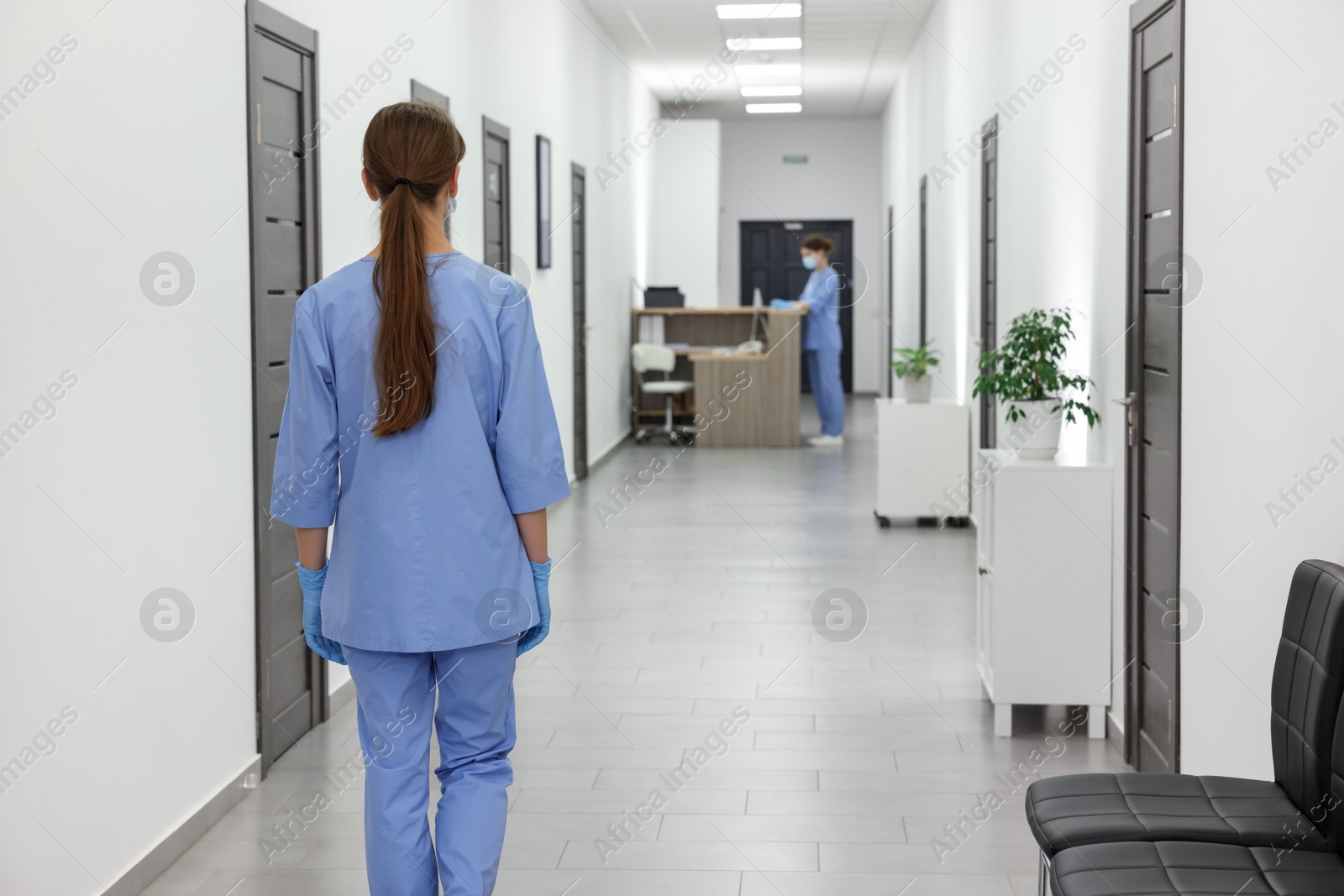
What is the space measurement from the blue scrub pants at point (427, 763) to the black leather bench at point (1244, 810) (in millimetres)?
950

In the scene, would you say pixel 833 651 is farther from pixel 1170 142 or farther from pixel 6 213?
pixel 6 213

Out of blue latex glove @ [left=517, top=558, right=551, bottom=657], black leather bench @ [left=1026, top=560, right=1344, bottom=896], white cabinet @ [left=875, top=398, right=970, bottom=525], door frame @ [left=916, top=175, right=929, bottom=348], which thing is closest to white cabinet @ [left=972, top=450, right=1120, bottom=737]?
black leather bench @ [left=1026, top=560, right=1344, bottom=896]

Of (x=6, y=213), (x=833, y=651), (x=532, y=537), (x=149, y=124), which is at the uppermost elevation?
(x=149, y=124)

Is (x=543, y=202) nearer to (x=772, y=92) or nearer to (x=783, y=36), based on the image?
(x=783, y=36)

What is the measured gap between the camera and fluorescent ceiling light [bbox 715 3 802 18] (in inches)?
356

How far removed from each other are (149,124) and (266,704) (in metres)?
1.57

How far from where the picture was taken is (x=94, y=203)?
2.54 metres

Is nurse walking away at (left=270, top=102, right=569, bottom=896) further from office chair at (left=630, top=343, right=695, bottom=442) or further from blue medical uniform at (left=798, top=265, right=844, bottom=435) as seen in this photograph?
blue medical uniform at (left=798, top=265, right=844, bottom=435)

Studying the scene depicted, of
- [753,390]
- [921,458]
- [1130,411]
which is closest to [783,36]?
[753,390]

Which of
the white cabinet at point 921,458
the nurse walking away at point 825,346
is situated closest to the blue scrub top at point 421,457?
the white cabinet at point 921,458

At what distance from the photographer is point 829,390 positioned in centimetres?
1139

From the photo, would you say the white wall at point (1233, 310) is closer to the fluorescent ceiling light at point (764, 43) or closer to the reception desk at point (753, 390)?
the fluorescent ceiling light at point (764, 43)

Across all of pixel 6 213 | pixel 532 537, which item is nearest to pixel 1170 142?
pixel 532 537

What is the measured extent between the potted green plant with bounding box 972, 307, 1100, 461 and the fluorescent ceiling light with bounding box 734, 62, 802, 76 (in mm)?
8038
